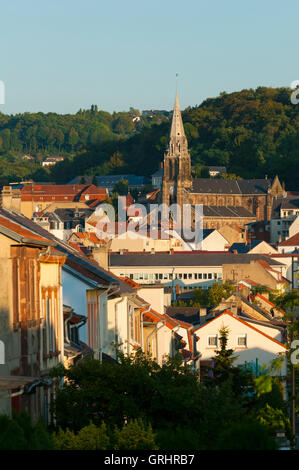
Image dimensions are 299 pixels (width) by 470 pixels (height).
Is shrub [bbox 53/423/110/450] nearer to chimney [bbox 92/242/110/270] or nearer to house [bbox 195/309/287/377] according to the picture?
chimney [bbox 92/242/110/270]

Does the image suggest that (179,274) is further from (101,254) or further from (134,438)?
(134,438)

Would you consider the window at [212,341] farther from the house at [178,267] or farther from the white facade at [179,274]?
the white facade at [179,274]

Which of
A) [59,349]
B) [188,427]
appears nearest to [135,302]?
[59,349]

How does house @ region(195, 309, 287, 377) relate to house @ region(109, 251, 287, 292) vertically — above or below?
below

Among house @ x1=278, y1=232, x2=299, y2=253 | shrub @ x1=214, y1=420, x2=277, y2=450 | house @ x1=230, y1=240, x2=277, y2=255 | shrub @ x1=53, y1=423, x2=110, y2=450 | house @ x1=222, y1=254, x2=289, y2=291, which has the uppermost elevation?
house @ x1=278, y1=232, x2=299, y2=253

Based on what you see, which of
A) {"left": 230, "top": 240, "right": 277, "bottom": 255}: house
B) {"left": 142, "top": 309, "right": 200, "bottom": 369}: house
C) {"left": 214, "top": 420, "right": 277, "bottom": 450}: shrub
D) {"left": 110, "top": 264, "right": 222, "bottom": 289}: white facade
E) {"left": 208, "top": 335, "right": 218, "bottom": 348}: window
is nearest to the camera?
{"left": 214, "top": 420, "right": 277, "bottom": 450}: shrub

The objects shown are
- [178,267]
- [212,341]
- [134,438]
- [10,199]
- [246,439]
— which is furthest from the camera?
[178,267]

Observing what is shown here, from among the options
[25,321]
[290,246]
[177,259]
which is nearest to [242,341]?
[25,321]

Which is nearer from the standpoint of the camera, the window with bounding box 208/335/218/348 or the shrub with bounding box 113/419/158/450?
the shrub with bounding box 113/419/158/450

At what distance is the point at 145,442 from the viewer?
Answer: 16.7 meters

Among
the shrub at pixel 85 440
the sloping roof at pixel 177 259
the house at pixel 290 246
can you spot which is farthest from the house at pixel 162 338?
the house at pixel 290 246

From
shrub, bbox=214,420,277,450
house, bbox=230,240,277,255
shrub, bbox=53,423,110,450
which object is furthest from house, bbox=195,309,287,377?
house, bbox=230,240,277,255

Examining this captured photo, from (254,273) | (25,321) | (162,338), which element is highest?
(254,273)
